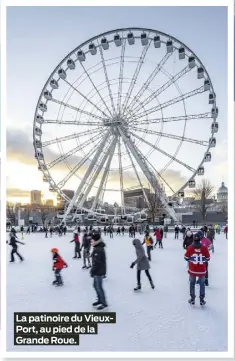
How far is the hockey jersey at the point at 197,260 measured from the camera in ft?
20.5

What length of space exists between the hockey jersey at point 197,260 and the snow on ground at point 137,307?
668mm

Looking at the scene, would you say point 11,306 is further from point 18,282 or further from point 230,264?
point 230,264

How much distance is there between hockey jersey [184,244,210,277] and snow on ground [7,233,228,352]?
67 cm

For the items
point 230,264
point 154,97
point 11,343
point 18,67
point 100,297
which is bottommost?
point 11,343

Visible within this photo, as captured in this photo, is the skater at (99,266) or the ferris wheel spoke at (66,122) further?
the ferris wheel spoke at (66,122)

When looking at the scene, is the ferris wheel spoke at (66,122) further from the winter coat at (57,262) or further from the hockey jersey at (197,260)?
the hockey jersey at (197,260)

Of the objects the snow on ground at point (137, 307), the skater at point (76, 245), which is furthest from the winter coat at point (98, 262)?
the skater at point (76, 245)

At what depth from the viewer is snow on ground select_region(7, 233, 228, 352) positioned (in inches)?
201

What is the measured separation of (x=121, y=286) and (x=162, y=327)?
8.83ft

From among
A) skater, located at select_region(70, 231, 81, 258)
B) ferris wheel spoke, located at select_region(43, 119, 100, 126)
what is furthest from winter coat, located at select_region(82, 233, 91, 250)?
ferris wheel spoke, located at select_region(43, 119, 100, 126)

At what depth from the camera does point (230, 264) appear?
6000 millimetres

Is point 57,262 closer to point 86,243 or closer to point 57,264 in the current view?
point 57,264

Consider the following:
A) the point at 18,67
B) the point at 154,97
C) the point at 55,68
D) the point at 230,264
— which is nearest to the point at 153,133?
the point at 154,97
